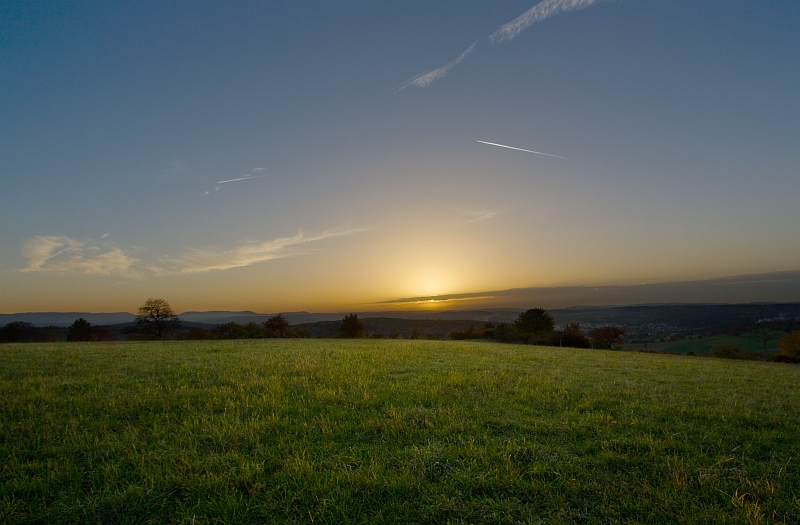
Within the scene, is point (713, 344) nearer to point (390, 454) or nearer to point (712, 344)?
point (712, 344)

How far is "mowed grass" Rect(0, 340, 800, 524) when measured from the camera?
14.0 ft

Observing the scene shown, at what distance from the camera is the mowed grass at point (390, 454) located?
4.27 m

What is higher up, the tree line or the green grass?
the tree line

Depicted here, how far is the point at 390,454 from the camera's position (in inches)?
222

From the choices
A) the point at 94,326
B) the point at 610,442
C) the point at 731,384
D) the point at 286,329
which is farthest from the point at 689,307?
the point at 94,326

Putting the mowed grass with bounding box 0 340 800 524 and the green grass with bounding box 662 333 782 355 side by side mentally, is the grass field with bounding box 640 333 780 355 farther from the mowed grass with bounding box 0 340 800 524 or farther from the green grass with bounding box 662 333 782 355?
the mowed grass with bounding box 0 340 800 524

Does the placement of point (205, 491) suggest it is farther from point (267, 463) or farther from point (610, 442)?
point (610, 442)

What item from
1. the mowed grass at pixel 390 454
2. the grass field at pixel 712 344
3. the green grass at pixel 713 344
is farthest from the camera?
the green grass at pixel 713 344

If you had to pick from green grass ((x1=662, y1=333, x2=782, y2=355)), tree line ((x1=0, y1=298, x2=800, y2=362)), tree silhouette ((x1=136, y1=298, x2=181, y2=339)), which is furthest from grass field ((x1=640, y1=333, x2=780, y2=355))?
tree silhouette ((x1=136, y1=298, x2=181, y2=339))

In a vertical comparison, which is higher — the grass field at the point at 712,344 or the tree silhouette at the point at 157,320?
the tree silhouette at the point at 157,320

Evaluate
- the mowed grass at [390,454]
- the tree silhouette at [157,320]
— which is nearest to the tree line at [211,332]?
the tree silhouette at [157,320]

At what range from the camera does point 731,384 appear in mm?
12906

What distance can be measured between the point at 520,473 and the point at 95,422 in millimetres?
7938

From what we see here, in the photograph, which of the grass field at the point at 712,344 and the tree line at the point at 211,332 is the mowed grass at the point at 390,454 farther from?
the grass field at the point at 712,344
